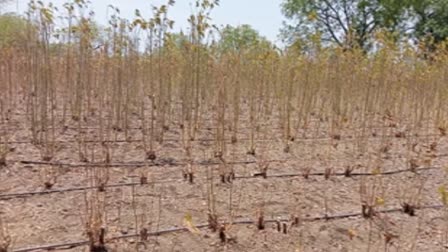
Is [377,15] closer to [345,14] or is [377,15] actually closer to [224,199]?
[345,14]

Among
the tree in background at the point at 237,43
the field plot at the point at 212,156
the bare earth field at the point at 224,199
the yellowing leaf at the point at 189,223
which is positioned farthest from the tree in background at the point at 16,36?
the yellowing leaf at the point at 189,223

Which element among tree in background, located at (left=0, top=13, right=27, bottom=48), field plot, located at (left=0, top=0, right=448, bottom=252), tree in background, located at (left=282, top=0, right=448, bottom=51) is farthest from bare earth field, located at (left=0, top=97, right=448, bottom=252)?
tree in background, located at (left=282, top=0, right=448, bottom=51)

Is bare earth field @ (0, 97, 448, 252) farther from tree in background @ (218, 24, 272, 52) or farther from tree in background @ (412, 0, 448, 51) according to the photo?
tree in background @ (412, 0, 448, 51)

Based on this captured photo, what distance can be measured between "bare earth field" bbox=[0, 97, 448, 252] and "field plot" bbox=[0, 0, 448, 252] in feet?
0.03

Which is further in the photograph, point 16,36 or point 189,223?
point 16,36

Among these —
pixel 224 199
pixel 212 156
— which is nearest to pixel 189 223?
pixel 224 199

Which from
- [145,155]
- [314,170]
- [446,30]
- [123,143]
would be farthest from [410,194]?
[446,30]

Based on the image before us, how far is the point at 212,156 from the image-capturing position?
3.43m

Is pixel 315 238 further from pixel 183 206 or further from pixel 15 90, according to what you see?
pixel 15 90

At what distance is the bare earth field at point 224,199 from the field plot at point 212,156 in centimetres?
1

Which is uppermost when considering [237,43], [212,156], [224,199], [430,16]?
[430,16]

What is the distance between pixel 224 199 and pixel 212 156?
76 centimetres

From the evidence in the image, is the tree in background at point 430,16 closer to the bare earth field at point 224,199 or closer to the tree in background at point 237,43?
the tree in background at point 237,43

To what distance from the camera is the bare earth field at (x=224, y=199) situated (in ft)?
7.49
